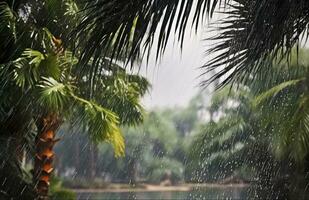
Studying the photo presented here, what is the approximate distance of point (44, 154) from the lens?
8570mm

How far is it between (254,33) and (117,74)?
192 inches

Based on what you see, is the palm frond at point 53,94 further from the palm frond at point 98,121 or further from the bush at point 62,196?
the bush at point 62,196

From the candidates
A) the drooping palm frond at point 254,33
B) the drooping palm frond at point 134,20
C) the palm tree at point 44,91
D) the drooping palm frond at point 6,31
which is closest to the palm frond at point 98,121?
the palm tree at point 44,91

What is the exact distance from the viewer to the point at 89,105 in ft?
26.3

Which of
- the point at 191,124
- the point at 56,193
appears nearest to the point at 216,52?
the point at 56,193

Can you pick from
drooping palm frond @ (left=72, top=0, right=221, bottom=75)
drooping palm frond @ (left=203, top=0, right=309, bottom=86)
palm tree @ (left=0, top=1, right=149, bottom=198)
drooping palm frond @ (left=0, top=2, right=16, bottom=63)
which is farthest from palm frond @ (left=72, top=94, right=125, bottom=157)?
drooping palm frond @ (left=72, top=0, right=221, bottom=75)

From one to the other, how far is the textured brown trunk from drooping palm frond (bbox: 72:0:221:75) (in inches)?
191

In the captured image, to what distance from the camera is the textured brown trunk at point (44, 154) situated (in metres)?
8.50

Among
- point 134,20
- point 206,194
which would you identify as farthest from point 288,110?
point 206,194

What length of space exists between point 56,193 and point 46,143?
2338 mm

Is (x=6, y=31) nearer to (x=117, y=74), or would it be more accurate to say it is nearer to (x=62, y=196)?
(x=117, y=74)

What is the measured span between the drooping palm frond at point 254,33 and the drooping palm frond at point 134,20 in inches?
21.0

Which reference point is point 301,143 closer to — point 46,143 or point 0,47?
point 46,143

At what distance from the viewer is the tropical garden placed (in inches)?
152
